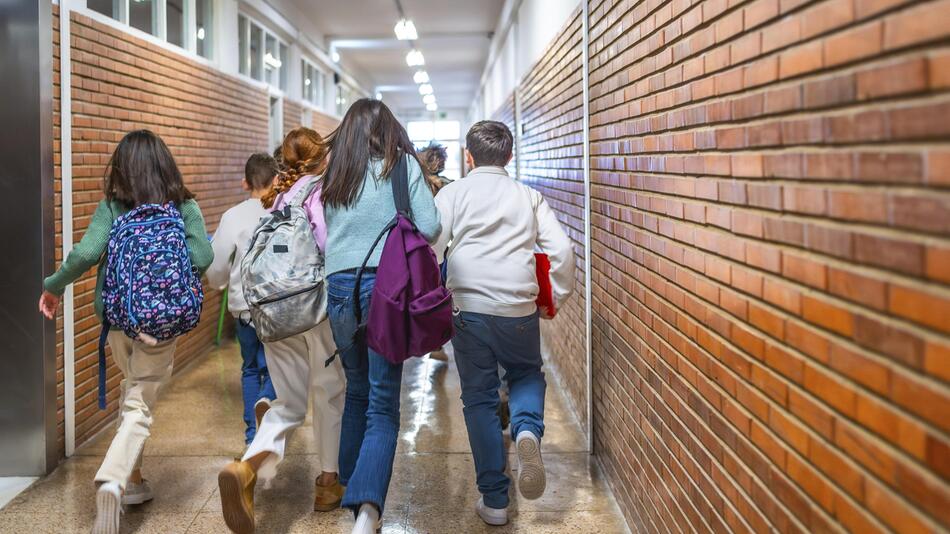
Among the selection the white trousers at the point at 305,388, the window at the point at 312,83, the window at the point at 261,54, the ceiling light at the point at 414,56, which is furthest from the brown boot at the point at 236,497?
the ceiling light at the point at 414,56

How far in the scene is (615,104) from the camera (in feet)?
11.8

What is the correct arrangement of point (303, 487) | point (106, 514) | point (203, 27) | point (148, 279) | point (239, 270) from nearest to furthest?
1. point (106, 514)
2. point (148, 279)
3. point (303, 487)
4. point (239, 270)
5. point (203, 27)

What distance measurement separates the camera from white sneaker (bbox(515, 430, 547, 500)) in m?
3.28

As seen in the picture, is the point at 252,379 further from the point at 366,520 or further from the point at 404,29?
the point at 404,29

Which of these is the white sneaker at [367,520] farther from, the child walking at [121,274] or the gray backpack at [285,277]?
the child walking at [121,274]

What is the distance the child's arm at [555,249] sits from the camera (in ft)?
11.6

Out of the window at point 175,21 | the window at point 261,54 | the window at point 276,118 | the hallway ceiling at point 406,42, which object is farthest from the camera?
the hallway ceiling at point 406,42

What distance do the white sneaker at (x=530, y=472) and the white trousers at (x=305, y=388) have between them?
2.63 feet

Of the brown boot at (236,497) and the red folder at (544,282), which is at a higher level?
the red folder at (544,282)

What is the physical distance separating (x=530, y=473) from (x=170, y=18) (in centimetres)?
501

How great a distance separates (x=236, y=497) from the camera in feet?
10.2

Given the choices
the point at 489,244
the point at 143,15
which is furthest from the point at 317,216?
the point at 143,15

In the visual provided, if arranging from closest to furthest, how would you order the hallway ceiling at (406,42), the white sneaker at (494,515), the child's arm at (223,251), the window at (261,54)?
the white sneaker at (494,515)
the child's arm at (223,251)
the window at (261,54)
the hallway ceiling at (406,42)

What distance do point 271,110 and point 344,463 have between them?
26.0ft
